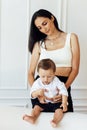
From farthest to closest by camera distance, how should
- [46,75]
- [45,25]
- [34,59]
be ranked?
[34,59] < [45,25] < [46,75]

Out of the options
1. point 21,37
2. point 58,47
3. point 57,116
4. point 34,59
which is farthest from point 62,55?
point 21,37

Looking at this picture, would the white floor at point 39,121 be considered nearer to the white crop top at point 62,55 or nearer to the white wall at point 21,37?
the white crop top at point 62,55

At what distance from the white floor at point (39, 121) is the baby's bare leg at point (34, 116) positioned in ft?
0.08

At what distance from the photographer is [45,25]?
1566 mm

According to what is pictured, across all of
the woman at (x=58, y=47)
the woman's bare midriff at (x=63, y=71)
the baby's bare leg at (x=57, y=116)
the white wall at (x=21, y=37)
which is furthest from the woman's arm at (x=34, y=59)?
the white wall at (x=21, y=37)

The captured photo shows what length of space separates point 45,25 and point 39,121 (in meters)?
0.49

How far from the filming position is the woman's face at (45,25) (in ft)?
5.10

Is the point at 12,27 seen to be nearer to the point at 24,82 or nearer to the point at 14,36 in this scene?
the point at 14,36

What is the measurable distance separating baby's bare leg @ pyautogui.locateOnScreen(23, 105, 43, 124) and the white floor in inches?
1.0

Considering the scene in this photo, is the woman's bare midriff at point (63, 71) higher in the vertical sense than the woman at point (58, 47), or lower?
lower

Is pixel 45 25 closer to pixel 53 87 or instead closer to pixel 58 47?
pixel 58 47

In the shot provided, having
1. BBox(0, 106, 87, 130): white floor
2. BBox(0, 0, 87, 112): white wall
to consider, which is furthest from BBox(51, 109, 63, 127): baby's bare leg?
BBox(0, 0, 87, 112): white wall

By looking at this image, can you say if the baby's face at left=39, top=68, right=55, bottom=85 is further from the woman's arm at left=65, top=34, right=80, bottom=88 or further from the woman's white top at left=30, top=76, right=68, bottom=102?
the woman's arm at left=65, top=34, right=80, bottom=88

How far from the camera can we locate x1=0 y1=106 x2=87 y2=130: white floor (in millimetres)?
1478
